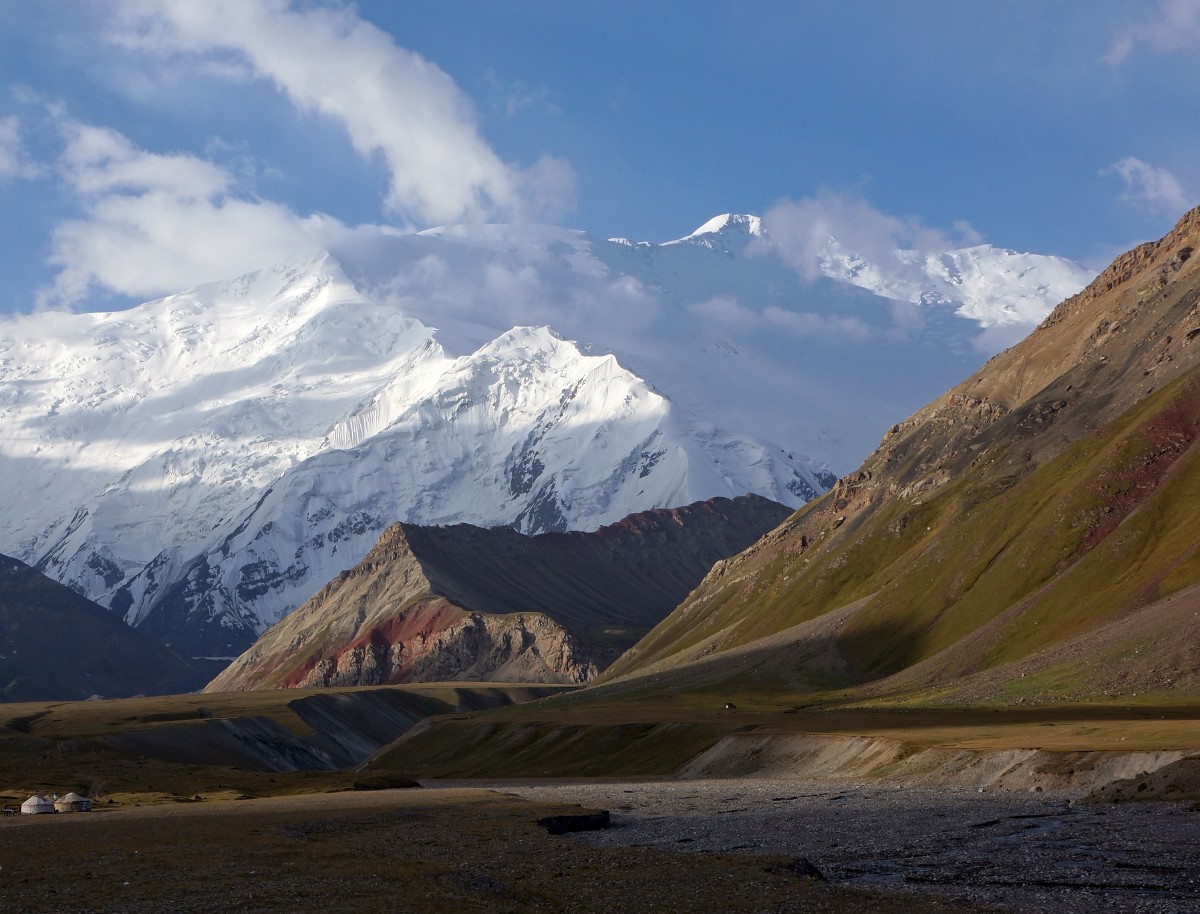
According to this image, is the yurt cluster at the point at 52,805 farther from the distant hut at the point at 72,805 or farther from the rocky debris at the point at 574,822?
the rocky debris at the point at 574,822

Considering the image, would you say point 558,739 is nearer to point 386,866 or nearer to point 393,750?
point 393,750

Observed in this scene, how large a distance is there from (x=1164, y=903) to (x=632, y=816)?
1567 inches

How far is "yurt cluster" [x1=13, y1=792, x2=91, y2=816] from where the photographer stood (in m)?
81.6

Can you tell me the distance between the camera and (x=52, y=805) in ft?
273

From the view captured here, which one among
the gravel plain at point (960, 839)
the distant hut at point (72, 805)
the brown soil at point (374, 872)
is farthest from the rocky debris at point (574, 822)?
the distant hut at point (72, 805)

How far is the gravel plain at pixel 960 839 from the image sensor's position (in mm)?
42062

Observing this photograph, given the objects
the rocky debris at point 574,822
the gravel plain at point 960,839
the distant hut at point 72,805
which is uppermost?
the distant hut at point 72,805

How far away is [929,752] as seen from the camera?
8600 centimetres

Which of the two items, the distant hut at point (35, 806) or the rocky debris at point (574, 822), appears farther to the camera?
the distant hut at point (35, 806)

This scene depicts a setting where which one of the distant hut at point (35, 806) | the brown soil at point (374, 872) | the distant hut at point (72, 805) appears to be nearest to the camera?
the brown soil at point (374, 872)

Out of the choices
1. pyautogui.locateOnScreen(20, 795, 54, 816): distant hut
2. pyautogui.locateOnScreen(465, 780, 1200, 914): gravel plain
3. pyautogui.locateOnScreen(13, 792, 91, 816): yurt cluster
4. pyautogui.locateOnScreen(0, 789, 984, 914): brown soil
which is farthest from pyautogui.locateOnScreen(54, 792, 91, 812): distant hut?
pyautogui.locateOnScreen(465, 780, 1200, 914): gravel plain

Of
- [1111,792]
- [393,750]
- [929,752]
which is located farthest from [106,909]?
[393,750]

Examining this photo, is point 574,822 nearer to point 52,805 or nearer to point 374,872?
point 374,872

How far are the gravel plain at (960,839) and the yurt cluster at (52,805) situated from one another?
95.5 ft
